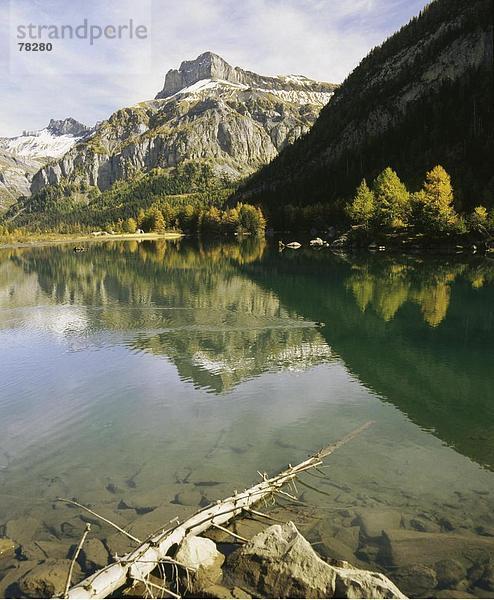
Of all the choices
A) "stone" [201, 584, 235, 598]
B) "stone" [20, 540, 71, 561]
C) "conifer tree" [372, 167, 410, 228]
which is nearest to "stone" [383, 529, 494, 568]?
"stone" [201, 584, 235, 598]

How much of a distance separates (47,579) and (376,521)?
9.40 meters

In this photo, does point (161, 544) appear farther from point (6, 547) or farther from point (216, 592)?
point (6, 547)

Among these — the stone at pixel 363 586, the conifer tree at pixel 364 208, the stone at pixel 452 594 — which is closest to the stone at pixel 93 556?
the stone at pixel 363 586

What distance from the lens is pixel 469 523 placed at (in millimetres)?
14258

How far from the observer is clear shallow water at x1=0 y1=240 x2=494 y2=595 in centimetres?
1583

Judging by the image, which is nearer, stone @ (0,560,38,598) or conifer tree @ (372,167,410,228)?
stone @ (0,560,38,598)

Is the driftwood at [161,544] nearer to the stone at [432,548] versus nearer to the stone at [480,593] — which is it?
the stone at [432,548]

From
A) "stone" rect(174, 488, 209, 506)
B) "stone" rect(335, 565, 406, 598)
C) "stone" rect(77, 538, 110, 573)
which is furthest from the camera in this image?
"stone" rect(174, 488, 209, 506)

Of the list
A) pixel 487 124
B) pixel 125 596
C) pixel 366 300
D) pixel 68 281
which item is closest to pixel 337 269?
pixel 366 300

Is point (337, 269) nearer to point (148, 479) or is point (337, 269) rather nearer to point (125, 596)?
point (148, 479)

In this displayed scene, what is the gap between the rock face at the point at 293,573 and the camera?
10180 mm

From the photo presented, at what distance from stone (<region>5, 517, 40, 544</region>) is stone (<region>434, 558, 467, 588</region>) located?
37.7ft

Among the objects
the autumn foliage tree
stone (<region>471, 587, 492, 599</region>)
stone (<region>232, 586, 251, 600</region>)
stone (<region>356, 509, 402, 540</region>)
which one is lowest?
stone (<region>356, 509, 402, 540</region>)

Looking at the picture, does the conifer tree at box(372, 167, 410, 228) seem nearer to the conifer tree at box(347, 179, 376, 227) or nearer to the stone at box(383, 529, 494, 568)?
the conifer tree at box(347, 179, 376, 227)
